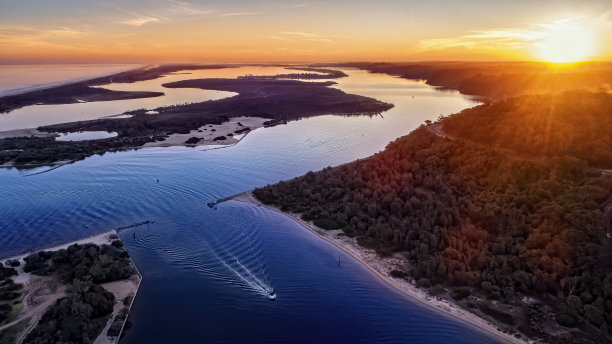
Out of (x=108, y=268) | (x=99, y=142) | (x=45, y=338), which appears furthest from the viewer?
(x=99, y=142)

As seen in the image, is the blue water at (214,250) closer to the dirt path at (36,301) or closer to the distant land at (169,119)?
the dirt path at (36,301)

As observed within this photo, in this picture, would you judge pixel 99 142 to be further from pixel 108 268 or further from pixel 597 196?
pixel 597 196

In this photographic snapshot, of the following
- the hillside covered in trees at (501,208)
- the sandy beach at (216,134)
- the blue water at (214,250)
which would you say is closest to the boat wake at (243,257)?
the blue water at (214,250)

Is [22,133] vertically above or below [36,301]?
above

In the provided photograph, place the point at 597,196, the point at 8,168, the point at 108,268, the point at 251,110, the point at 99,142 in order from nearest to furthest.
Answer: the point at 108,268, the point at 597,196, the point at 8,168, the point at 99,142, the point at 251,110

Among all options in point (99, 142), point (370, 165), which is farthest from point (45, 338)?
point (99, 142)

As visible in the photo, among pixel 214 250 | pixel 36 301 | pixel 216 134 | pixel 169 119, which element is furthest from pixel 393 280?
pixel 169 119

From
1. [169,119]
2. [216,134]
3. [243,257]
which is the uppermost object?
[169,119]

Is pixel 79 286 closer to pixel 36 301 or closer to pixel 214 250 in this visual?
pixel 36 301
